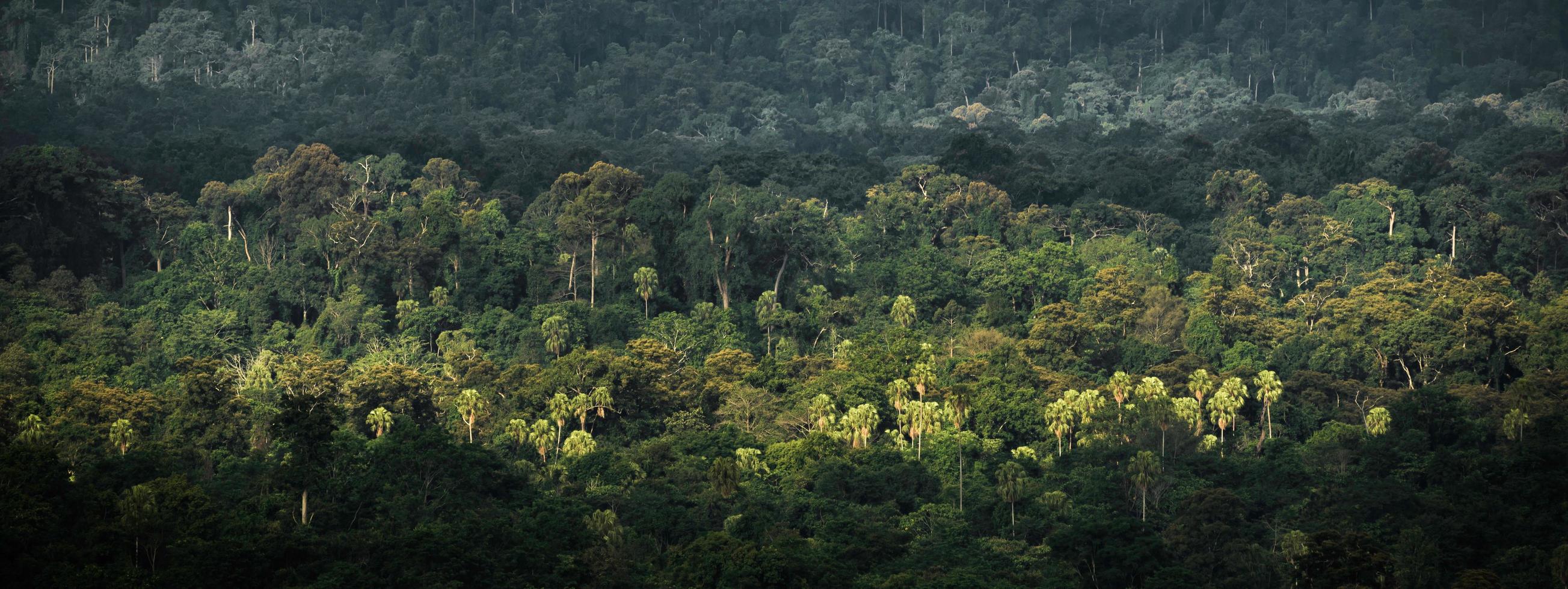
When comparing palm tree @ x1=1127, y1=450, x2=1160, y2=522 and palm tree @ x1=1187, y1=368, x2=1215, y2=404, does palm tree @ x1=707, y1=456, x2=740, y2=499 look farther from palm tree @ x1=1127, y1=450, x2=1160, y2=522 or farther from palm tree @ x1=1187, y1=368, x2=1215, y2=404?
palm tree @ x1=1187, y1=368, x2=1215, y2=404

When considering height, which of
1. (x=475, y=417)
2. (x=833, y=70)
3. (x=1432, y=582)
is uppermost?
(x=833, y=70)

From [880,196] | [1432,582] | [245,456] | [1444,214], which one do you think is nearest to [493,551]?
[245,456]

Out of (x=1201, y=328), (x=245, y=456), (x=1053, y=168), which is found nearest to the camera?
(x=245, y=456)

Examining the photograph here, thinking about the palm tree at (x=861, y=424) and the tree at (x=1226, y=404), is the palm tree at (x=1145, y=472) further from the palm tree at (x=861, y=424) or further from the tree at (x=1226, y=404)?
the palm tree at (x=861, y=424)

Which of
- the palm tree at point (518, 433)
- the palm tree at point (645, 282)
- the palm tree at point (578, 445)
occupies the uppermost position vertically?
the palm tree at point (645, 282)

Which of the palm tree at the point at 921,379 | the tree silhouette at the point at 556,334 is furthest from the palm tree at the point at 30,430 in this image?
the palm tree at the point at 921,379

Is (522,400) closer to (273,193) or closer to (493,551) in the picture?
(493,551)
